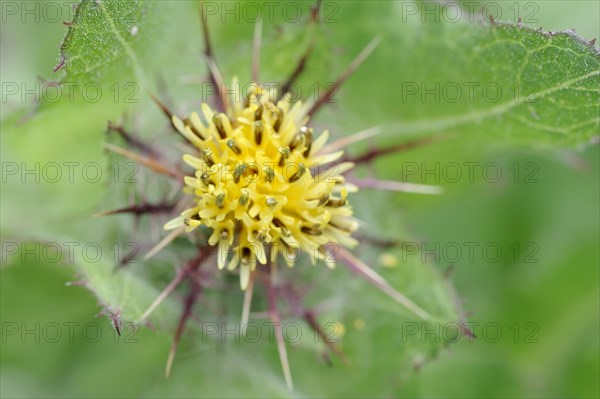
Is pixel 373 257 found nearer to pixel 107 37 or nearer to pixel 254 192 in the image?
pixel 254 192

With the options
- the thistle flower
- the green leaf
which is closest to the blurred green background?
the green leaf

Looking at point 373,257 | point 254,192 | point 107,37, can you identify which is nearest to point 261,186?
point 254,192

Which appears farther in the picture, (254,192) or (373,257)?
(373,257)

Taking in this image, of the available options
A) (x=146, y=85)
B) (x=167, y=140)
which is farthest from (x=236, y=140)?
(x=146, y=85)

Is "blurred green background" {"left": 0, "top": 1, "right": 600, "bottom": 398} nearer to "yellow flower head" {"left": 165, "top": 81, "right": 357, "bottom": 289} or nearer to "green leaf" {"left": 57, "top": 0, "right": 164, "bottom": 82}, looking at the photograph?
"green leaf" {"left": 57, "top": 0, "right": 164, "bottom": 82}

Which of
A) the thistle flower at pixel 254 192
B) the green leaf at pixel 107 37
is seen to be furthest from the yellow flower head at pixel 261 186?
the green leaf at pixel 107 37
